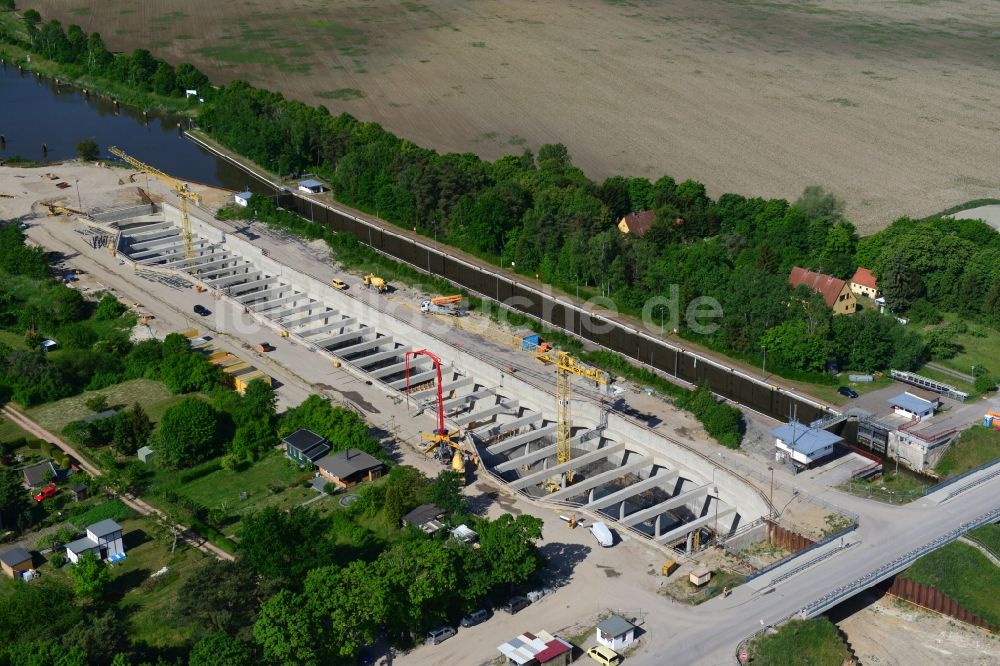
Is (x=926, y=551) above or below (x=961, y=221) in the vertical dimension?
below

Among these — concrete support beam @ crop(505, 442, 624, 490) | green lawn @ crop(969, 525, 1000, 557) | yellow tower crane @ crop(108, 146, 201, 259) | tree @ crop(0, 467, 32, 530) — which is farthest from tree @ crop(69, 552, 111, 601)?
yellow tower crane @ crop(108, 146, 201, 259)

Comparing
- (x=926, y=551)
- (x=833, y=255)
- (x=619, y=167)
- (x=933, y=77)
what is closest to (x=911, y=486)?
(x=926, y=551)

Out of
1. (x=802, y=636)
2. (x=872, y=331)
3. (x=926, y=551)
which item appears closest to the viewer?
(x=802, y=636)

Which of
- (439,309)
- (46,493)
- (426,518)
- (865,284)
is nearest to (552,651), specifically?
(426,518)

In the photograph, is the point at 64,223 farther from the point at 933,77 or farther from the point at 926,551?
the point at 933,77

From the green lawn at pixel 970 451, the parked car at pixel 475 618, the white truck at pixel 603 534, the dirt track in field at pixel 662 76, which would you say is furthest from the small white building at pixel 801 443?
the dirt track in field at pixel 662 76

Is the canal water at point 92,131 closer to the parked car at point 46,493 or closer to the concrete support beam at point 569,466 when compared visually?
the parked car at point 46,493

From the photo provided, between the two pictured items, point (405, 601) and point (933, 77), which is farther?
point (933, 77)
